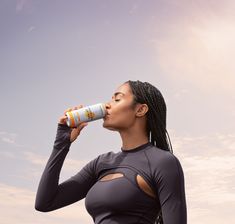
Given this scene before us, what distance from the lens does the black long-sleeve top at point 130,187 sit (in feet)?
10.6

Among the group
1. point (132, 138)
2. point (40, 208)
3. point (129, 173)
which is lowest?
point (40, 208)

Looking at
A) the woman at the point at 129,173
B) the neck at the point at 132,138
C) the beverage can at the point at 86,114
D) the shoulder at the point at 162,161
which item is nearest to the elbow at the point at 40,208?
the woman at the point at 129,173

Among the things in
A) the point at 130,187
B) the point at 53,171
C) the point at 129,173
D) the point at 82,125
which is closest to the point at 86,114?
the point at 82,125

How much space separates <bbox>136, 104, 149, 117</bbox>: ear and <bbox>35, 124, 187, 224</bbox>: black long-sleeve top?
26cm

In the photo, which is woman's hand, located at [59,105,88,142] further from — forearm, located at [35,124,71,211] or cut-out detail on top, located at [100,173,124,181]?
cut-out detail on top, located at [100,173,124,181]

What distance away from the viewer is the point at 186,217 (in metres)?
3.26

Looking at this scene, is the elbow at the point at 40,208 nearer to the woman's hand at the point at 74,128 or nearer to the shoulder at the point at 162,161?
the woman's hand at the point at 74,128

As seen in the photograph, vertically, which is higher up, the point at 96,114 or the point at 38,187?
the point at 96,114

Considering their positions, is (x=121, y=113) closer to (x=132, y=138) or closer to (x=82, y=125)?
(x=132, y=138)

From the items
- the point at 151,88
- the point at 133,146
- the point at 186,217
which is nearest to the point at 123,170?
the point at 133,146

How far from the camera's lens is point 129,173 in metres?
3.36

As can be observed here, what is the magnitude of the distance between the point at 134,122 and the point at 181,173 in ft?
2.00

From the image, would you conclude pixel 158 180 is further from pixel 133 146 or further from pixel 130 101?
pixel 130 101

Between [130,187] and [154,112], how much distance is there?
0.75 meters
